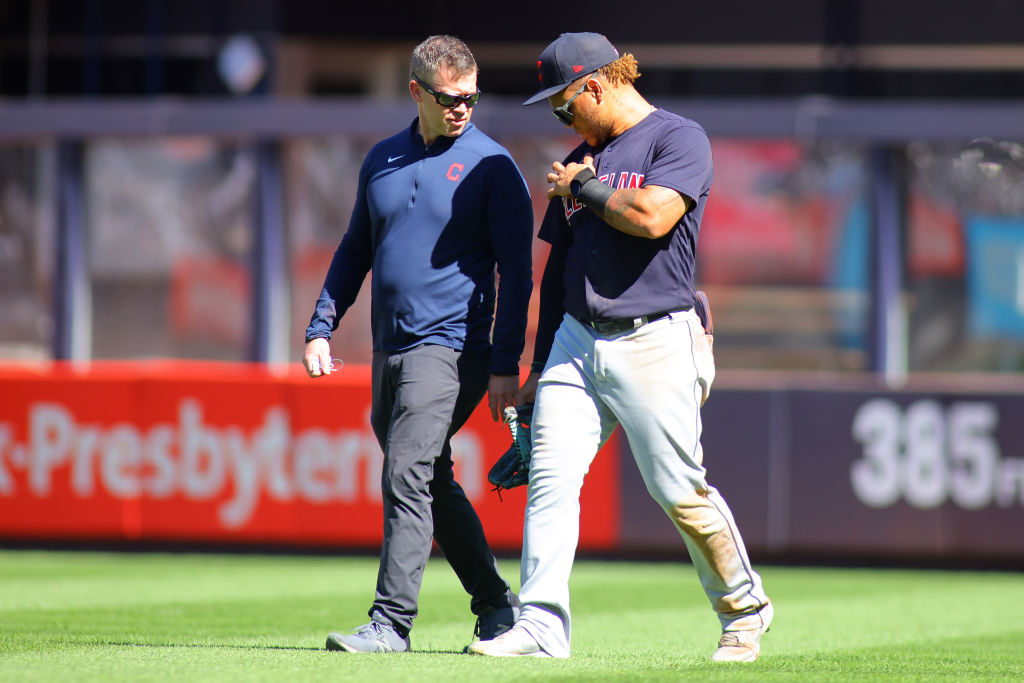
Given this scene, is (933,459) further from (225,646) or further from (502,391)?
(225,646)

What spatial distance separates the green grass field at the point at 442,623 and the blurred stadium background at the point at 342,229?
1.67 feet


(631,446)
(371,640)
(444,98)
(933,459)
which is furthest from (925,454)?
(371,640)

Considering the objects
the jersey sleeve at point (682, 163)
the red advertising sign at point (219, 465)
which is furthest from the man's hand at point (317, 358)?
the red advertising sign at point (219, 465)

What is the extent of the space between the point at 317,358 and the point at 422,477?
0.57 metres

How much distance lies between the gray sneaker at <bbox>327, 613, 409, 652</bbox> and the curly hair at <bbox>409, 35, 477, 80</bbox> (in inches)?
75.1

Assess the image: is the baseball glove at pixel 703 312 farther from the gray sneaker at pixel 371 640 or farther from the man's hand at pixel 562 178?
the gray sneaker at pixel 371 640

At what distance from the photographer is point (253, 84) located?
42.9 feet

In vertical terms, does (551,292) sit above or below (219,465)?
above

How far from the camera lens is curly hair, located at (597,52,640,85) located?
16.1 feet

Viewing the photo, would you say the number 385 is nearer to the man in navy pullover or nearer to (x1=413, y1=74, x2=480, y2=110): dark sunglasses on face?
the man in navy pullover

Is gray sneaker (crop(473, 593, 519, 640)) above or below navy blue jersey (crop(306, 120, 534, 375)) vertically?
below

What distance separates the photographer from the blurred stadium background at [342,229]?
33.8 feet

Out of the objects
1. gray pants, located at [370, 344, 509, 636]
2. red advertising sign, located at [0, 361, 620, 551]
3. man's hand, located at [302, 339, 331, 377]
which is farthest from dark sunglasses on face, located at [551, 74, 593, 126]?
red advertising sign, located at [0, 361, 620, 551]

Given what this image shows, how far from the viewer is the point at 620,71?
4.93 metres
